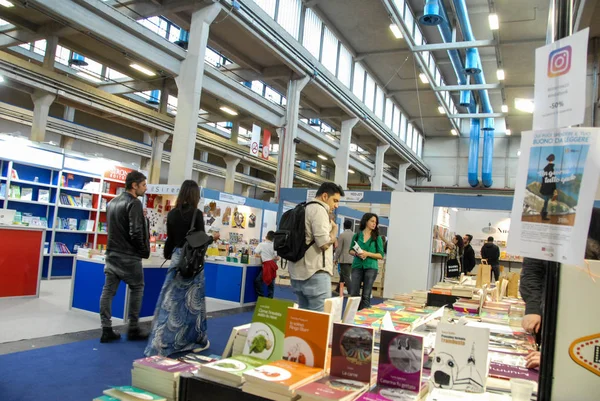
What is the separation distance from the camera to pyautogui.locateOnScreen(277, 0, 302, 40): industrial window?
32.3 feet

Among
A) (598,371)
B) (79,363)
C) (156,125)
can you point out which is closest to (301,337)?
(598,371)

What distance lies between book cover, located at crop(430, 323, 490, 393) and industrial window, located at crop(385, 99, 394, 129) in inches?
612

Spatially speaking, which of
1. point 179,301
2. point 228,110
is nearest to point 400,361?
point 179,301

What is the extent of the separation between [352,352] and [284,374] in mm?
234

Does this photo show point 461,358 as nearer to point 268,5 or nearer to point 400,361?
point 400,361

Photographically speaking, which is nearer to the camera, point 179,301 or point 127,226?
point 179,301

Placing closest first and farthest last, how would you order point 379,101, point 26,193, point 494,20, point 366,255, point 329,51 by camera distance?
point 366,255, point 26,193, point 494,20, point 329,51, point 379,101

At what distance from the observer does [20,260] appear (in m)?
5.97

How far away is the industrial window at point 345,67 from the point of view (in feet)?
42.1

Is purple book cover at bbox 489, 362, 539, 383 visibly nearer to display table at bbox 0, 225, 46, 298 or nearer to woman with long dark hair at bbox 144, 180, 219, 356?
woman with long dark hair at bbox 144, 180, 219, 356

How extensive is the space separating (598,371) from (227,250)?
8.83 metres

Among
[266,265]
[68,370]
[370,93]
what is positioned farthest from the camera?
[370,93]

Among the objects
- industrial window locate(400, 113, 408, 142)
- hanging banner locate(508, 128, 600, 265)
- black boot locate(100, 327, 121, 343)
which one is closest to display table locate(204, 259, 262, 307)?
black boot locate(100, 327, 121, 343)

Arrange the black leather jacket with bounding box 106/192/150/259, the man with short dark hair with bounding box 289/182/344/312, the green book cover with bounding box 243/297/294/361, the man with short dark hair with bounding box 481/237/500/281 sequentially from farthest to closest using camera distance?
the man with short dark hair with bounding box 481/237/500/281 < the black leather jacket with bounding box 106/192/150/259 < the man with short dark hair with bounding box 289/182/344/312 < the green book cover with bounding box 243/297/294/361
